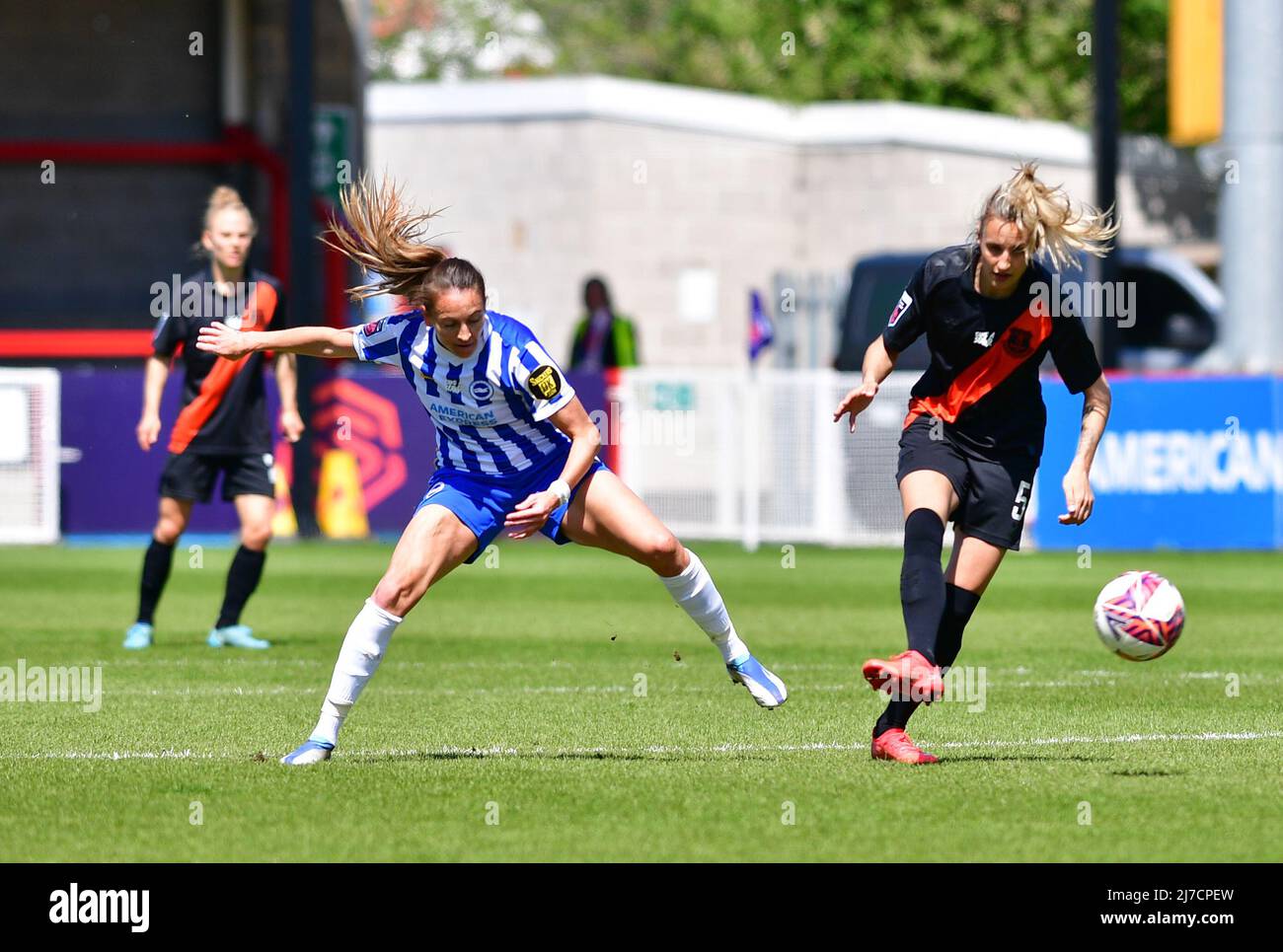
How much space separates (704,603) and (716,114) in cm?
2623

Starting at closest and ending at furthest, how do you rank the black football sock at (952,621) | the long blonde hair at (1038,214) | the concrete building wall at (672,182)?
1. the long blonde hair at (1038,214)
2. the black football sock at (952,621)
3. the concrete building wall at (672,182)

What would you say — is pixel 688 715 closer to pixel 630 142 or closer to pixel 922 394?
pixel 922 394

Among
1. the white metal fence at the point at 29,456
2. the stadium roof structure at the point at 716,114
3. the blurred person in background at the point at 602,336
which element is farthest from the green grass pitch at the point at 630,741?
the stadium roof structure at the point at 716,114

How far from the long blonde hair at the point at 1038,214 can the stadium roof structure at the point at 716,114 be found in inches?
949

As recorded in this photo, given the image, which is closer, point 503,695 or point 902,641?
point 503,695

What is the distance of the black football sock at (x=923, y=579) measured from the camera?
7.81m

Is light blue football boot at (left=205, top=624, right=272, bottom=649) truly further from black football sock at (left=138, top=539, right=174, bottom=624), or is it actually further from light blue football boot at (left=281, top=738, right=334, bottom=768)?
light blue football boot at (left=281, top=738, right=334, bottom=768)

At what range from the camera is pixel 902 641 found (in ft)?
42.3

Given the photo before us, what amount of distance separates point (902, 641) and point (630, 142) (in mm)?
20686

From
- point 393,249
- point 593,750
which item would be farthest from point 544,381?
point 593,750

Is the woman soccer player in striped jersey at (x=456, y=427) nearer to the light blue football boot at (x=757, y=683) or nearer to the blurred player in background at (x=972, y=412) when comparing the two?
the light blue football boot at (x=757, y=683)

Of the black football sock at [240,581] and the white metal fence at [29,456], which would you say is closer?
the black football sock at [240,581]

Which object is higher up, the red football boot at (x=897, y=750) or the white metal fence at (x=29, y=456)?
the white metal fence at (x=29, y=456)
